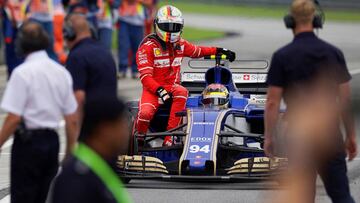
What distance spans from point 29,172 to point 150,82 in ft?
15.4

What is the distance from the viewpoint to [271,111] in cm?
906

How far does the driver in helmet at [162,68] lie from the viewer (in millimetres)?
13352

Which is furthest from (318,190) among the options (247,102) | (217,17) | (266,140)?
(217,17)

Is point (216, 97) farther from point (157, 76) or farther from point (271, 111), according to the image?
point (271, 111)

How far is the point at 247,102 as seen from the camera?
44.1ft

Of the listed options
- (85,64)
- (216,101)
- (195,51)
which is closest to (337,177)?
(85,64)

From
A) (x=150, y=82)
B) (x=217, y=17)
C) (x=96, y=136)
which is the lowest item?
(x=217, y=17)

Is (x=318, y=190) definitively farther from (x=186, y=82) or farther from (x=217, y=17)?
(x=217, y=17)

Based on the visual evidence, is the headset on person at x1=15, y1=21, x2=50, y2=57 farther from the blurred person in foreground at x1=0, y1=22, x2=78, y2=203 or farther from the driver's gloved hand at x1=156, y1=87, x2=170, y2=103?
the driver's gloved hand at x1=156, y1=87, x2=170, y2=103

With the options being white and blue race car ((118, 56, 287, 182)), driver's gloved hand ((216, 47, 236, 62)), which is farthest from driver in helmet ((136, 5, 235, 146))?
driver's gloved hand ((216, 47, 236, 62))

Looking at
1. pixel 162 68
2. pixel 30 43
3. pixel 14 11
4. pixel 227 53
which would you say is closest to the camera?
pixel 30 43

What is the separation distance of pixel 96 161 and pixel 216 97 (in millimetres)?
7228

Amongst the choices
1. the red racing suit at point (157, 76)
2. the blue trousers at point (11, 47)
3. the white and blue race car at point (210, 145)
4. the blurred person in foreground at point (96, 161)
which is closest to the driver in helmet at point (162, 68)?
the red racing suit at point (157, 76)

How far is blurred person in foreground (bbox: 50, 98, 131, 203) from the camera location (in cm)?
604
